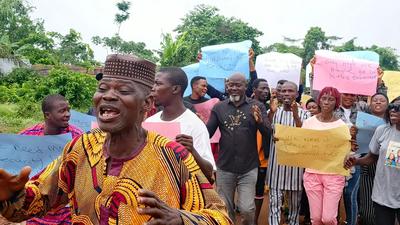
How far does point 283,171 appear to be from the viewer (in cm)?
546

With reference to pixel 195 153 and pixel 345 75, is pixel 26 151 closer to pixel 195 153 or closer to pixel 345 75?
pixel 195 153

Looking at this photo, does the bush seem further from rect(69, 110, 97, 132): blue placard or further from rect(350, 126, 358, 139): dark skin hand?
rect(350, 126, 358, 139): dark skin hand

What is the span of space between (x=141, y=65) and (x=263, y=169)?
4157 mm

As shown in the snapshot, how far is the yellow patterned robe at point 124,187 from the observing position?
191 cm

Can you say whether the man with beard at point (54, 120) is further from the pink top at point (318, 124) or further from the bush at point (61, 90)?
the bush at point (61, 90)

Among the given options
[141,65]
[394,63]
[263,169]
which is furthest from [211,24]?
[141,65]

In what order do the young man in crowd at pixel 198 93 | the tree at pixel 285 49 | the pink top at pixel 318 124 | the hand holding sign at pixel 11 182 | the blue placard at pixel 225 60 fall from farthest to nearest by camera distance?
1. the tree at pixel 285 49
2. the blue placard at pixel 225 60
3. the young man in crowd at pixel 198 93
4. the pink top at pixel 318 124
5. the hand holding sign at pixel 11 182

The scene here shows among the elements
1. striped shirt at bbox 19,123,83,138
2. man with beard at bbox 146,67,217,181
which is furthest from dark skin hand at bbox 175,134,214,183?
striped shirt at bbox 19,123,83,138

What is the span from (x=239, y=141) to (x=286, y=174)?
798 millimetres

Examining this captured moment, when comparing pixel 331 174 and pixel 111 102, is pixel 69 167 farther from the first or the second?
pixel 331 174

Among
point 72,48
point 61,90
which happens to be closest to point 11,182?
point 61,90

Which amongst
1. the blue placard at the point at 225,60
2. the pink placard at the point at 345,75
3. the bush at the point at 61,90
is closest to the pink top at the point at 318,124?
the pink placard at the point at 345,75

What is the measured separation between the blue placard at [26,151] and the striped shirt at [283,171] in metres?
2.58

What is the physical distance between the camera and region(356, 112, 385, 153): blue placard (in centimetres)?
518
